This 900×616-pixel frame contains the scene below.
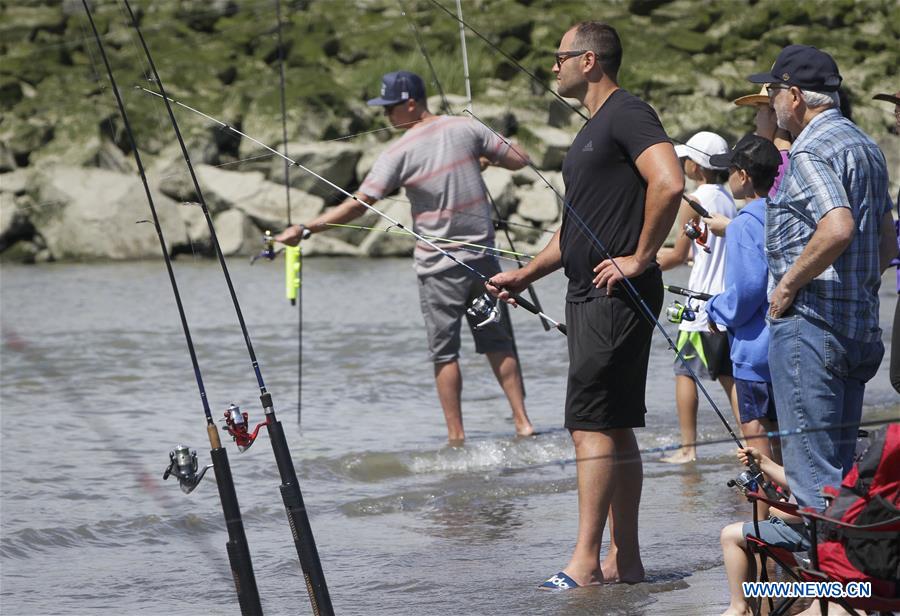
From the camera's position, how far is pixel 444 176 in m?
6.38

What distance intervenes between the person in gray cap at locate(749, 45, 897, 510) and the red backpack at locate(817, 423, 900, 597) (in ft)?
1.65

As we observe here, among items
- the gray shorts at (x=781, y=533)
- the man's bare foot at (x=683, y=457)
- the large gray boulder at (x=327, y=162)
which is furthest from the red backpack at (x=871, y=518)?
the large gray boulder at (x=327, y=162)

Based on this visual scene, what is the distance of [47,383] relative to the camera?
8.95m

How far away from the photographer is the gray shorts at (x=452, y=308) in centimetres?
651

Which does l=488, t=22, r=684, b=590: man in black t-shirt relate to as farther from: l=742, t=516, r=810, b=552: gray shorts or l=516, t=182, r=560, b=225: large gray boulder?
l=516, t=182, r=560, b=225: large gray boulder

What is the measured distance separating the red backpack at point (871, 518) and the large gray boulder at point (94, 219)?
1406 cm

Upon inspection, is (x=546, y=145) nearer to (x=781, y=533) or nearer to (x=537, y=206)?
(x=537, y=206)

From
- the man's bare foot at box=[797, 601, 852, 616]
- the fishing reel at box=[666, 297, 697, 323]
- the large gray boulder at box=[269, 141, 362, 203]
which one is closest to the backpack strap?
the man's bare foot at box=[797, 601, 852, 616]

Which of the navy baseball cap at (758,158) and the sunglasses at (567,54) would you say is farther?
the navy baseball cap at (758,158)

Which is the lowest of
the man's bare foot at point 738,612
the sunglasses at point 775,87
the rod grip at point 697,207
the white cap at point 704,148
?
the man's bare foot at point 738,612

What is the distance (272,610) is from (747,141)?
200 centimetres

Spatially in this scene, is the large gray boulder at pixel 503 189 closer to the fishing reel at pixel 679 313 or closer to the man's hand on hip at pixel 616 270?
the fishing reel at pixel 679 313

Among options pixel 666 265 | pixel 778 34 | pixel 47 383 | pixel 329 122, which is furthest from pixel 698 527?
pixel 778 34

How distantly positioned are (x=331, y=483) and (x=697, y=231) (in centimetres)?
203
